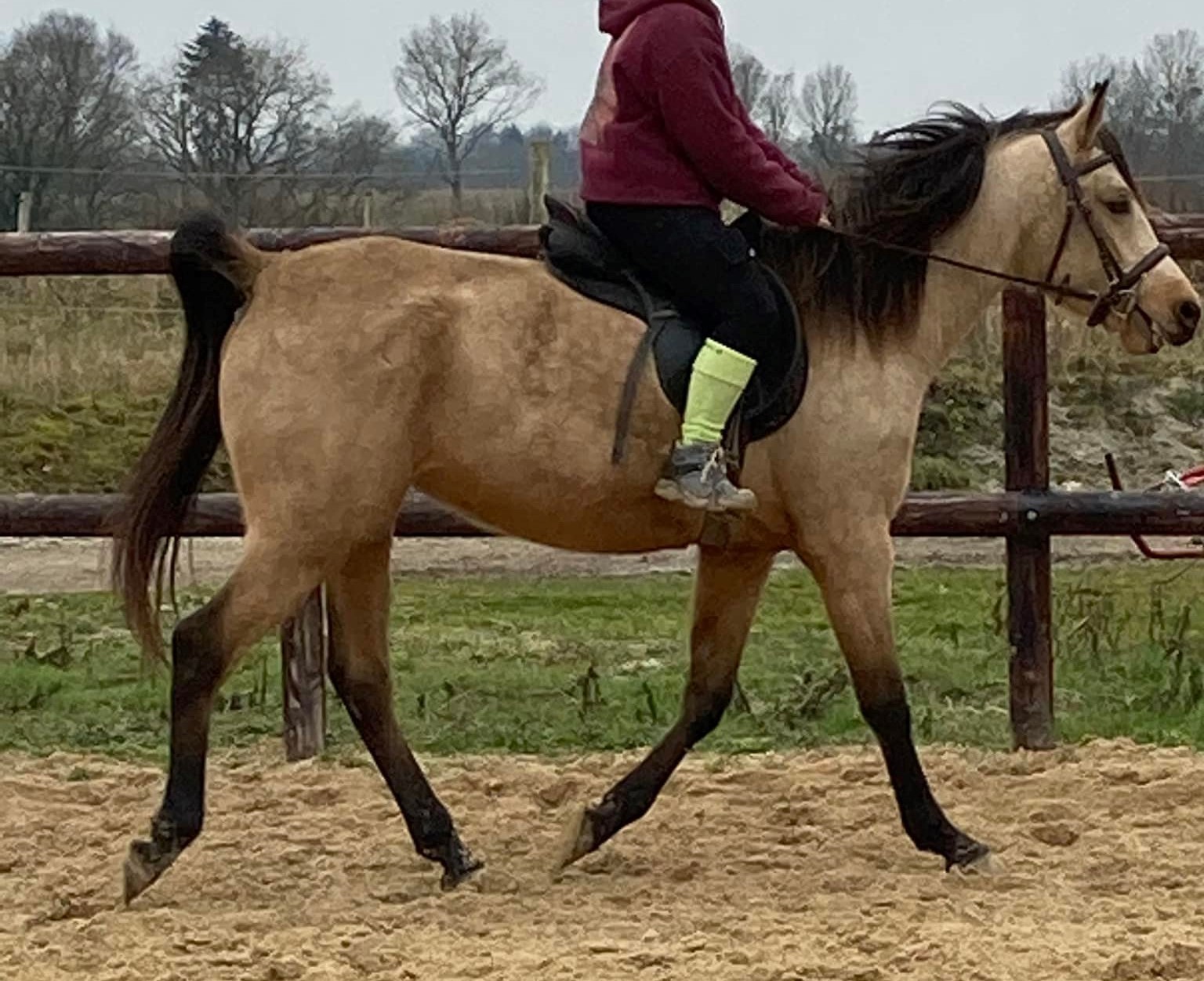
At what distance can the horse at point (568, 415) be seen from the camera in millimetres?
4957

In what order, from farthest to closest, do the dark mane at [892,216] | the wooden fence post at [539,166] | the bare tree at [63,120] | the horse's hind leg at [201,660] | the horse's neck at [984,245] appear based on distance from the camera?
the bare tree at [63,120] < the wooden fence post at [539,166] < the horse's neck at [984,245] < the dark mane at [892,216] < the horse's hind leg at [201,660]

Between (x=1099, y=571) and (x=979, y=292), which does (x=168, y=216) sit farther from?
(x=979, y=292)

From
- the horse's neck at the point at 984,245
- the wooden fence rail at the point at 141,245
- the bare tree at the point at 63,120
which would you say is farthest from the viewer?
the bare tree at the point at 63,120

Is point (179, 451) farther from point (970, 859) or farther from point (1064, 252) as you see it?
point (1064, 252)

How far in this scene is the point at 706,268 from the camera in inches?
197

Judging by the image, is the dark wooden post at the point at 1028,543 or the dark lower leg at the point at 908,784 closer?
the dark lower leg at the point at 908,784

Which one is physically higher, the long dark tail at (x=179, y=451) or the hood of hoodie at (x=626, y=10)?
the hood of hoodie at (x=626, y=10)

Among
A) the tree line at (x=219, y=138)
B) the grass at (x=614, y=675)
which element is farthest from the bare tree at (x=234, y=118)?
the grass at (x=614, y=675)

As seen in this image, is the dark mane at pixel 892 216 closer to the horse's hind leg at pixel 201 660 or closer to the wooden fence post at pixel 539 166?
the horse's hind leg at pixel 201 660

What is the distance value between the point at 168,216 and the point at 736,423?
65.8ft

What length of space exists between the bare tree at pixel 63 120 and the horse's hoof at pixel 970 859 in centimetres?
2179

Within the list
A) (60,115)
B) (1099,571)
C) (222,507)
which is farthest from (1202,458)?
(60,115)

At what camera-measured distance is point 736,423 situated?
16.6 feet

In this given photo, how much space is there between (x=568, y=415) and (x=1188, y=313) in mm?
1651
